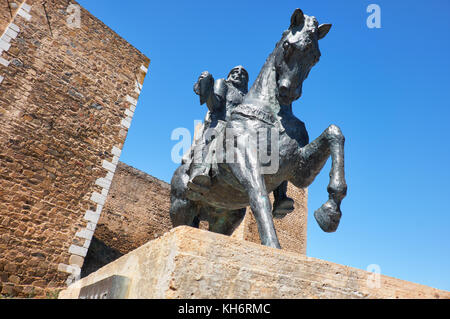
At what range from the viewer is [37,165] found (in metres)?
→ 7.38

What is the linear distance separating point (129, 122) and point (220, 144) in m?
7.36

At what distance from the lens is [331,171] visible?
8.21ft

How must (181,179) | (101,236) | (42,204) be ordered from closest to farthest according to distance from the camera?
(181,179) < (42,204) < (101,236)

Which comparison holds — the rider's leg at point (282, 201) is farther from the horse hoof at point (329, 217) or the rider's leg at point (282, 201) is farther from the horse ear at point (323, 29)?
the horse ear at point (323, 29)

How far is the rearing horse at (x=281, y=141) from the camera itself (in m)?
2.53

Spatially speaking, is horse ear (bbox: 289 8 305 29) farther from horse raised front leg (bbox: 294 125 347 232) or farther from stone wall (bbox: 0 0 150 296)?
stone wall (bbox: 0 0 150 296)

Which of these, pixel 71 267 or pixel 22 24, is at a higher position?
pixel 22 24

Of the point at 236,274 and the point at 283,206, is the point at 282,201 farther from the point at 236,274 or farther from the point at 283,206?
the point at 236,274

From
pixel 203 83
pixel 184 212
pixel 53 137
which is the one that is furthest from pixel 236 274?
pixel 53 137

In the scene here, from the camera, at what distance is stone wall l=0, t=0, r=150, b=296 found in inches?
266

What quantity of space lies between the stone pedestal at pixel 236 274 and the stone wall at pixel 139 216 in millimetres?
10460
